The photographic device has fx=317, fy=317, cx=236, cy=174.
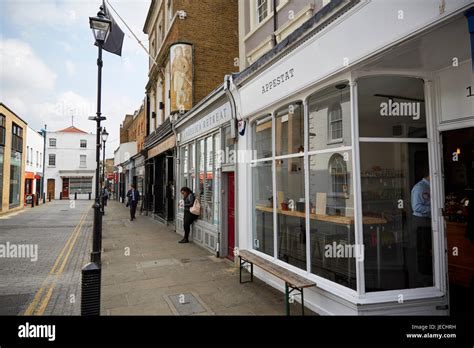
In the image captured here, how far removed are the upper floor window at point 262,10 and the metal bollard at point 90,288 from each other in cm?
768

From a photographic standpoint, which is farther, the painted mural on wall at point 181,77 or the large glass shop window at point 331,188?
the painted mural on wall at point 181,77

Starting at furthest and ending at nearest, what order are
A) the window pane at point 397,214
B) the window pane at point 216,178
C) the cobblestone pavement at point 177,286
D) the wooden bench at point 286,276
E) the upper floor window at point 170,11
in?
the upper floor window at point 170,11, the window pane at point 216,178, the cobblestone pavement at point 177,286, the wooden bench at point 286,276, the window pane at point 397,214

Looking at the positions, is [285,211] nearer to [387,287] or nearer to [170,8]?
[387,287]

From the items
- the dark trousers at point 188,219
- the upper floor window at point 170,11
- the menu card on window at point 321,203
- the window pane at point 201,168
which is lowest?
the dark trousers at point 188,219

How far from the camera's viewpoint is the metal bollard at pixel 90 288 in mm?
3830

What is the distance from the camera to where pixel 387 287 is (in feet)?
14.1

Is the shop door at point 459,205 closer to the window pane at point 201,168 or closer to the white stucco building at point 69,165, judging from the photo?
the window pane at point 201,168

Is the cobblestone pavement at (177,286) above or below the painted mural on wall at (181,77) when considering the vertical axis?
below

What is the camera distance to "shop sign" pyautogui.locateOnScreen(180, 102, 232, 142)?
26.8 feet

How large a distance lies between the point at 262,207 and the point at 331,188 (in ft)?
7.24

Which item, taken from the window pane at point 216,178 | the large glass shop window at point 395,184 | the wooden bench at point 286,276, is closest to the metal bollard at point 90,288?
the wooden bench at point 286,276

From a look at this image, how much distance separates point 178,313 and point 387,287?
3047 mm

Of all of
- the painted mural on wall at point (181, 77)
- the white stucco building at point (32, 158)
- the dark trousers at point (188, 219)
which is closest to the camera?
the dark trousers at point (188, 219)

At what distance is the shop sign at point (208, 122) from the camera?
8.17 meters
